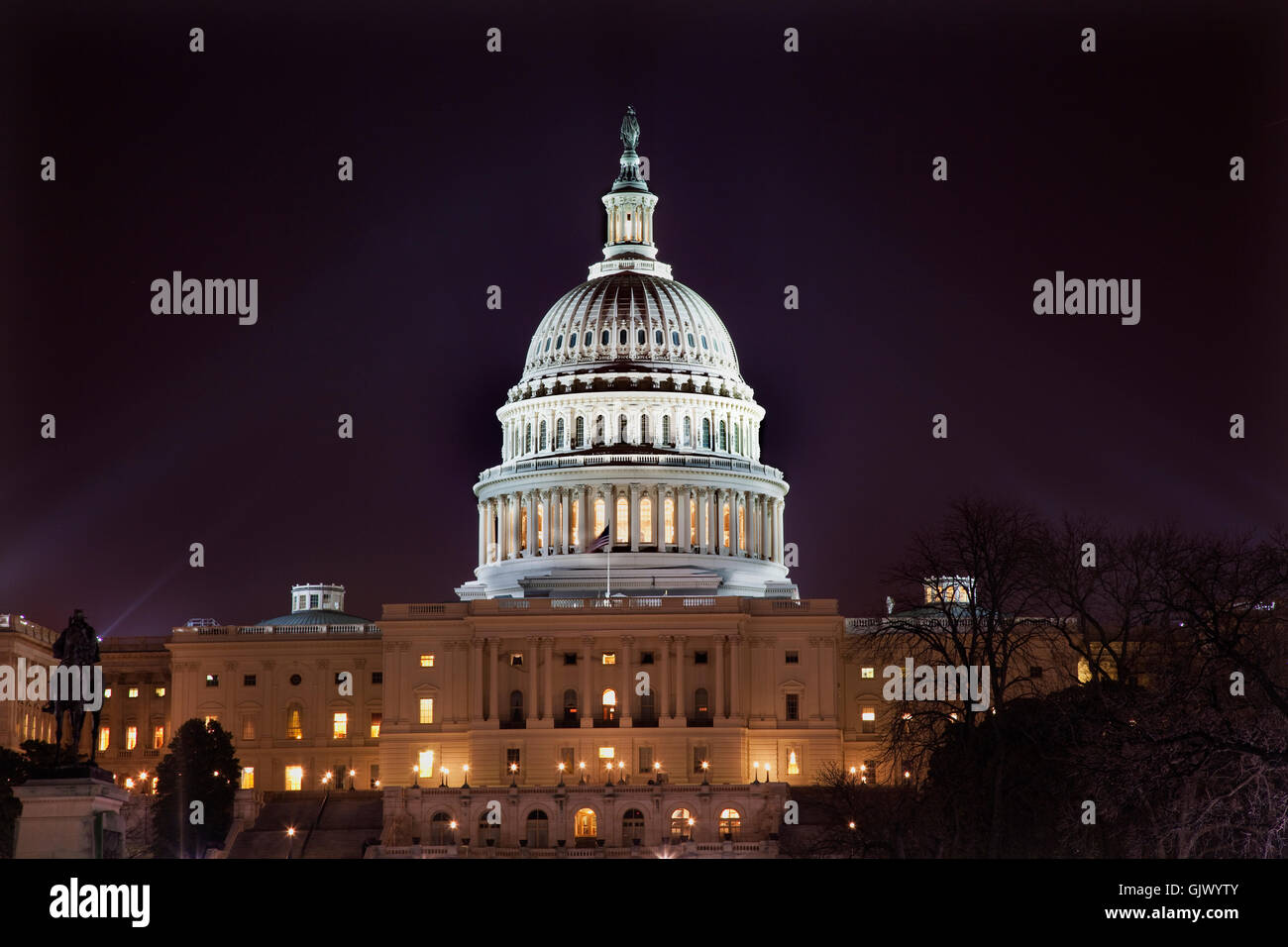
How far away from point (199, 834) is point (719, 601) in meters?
41.1

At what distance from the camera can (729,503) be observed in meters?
182

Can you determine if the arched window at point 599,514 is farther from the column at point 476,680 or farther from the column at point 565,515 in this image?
the column at point 476,680

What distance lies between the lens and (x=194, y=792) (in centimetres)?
13075

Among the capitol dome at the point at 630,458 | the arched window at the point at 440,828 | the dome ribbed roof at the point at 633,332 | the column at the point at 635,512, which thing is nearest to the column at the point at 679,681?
the capitol dome at the point at 630,458

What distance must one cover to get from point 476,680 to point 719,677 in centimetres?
1532

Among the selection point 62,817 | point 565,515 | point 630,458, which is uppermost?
point 630,458

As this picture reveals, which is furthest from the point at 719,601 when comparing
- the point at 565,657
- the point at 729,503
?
the point at 729,503

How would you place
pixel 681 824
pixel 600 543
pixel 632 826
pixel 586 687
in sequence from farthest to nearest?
1. pixel 600 543
2. pixel 586 687
3. pixel 632 826
4. pixel 681 824

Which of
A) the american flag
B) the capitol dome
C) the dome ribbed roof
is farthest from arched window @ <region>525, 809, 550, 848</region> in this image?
the dome ribbed roof

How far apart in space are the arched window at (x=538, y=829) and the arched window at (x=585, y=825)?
1.62 metres

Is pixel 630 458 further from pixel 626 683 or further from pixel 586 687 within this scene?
pixel 586 687

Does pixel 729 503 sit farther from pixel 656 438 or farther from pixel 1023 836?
pixel 1023 836

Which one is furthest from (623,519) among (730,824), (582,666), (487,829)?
(730,824)

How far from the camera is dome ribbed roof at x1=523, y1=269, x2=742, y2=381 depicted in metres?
186
